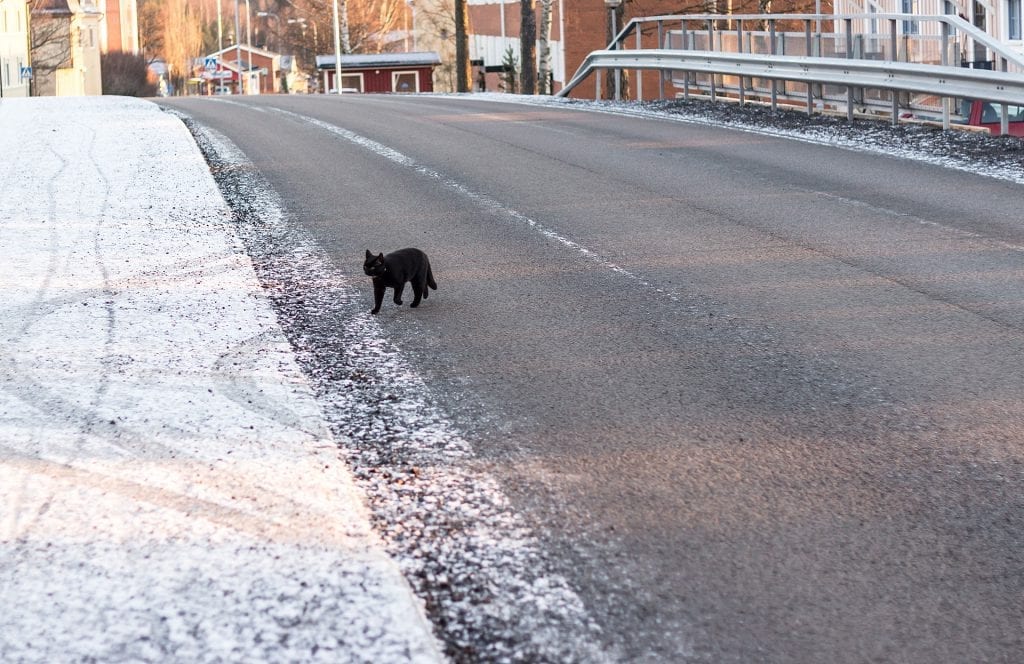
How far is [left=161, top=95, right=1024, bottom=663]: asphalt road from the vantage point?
384 centimetres

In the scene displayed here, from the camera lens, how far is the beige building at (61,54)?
80.2m

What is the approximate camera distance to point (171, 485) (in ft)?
15.4

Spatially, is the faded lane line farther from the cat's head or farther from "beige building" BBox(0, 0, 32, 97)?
"beige building" BBox(0, 0, 32, 97)

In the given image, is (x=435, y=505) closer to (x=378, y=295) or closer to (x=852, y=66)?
(x=378, y=295)

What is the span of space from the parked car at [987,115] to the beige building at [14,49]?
5528 centimetres

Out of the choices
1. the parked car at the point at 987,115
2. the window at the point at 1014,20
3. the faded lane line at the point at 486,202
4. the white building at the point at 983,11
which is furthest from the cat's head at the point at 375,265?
the window at the point at 1014,20

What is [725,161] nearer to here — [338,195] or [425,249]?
[338,195]

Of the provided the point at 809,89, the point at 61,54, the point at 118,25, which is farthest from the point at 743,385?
the point at 118,25

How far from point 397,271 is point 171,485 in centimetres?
297

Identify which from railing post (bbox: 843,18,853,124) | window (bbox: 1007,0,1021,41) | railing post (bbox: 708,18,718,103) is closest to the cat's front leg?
railing post (bbox: 843,18,853,124)

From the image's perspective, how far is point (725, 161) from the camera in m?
14.1

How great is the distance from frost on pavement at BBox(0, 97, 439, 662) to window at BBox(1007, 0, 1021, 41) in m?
22.0

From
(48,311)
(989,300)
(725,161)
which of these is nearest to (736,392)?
(989,300)

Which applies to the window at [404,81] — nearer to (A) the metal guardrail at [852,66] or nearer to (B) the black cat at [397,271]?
(A) the metal guardrail at [852,66]
